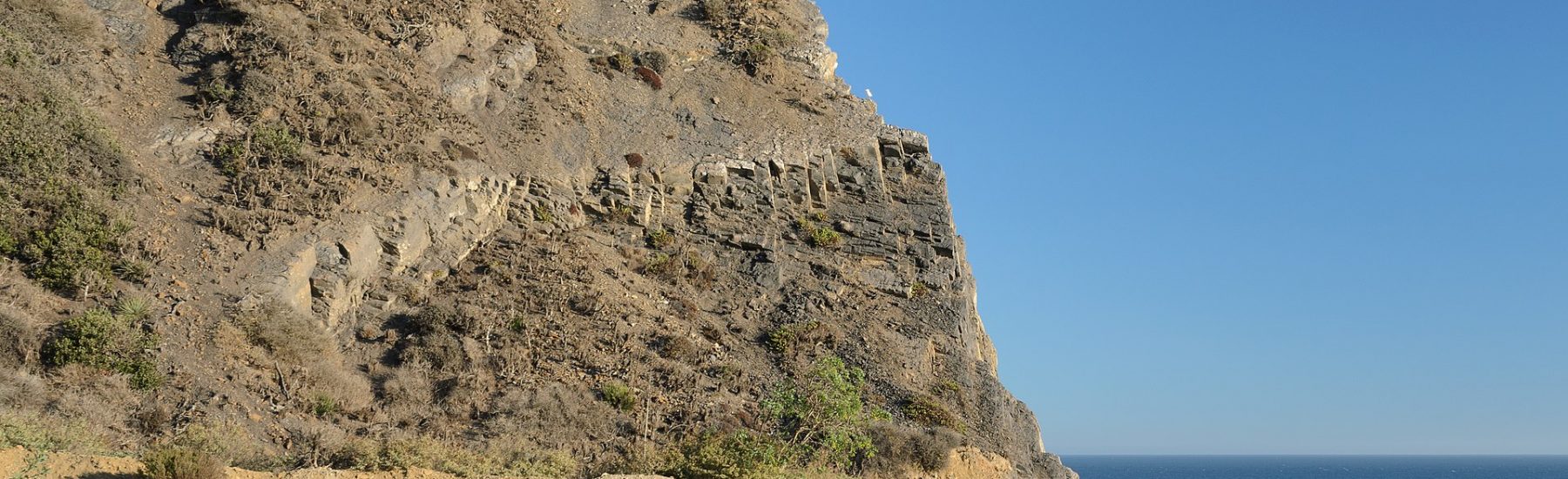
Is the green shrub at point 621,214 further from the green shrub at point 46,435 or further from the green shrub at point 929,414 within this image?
the green shrub at point 46,435

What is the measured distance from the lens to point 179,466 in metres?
14.3

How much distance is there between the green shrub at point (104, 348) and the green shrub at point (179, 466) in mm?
5486

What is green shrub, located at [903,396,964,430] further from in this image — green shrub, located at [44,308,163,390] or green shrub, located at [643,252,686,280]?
green shrub, located at [44,308,163,390]

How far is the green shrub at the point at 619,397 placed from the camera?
22.9 metres

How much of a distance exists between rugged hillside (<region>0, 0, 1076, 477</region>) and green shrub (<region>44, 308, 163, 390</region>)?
54 millimetres

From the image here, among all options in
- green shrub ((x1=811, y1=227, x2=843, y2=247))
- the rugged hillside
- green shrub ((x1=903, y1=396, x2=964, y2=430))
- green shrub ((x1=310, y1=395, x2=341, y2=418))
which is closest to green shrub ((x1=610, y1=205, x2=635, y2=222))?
the rugged hillside

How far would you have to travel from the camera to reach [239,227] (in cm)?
2356

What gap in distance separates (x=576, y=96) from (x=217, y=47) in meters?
9.45

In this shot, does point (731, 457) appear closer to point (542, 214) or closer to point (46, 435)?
point (46, 435)

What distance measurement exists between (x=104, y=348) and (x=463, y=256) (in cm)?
871

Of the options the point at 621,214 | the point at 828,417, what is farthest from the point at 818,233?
the point at 828,417

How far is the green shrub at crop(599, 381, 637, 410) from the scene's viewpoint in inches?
902

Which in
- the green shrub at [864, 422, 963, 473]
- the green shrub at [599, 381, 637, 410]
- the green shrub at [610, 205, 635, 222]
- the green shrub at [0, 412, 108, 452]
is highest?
the green shrub at [610, 205, 635, 222]

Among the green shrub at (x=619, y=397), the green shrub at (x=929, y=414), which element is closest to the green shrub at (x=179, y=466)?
the green shrub at (x=619, y=397)
